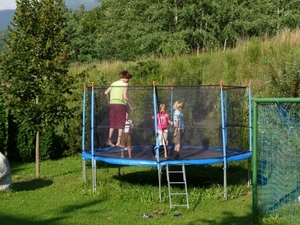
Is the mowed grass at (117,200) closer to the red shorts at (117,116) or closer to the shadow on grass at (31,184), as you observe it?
the shadow on grass at (31,184)

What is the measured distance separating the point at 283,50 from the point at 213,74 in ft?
9.26

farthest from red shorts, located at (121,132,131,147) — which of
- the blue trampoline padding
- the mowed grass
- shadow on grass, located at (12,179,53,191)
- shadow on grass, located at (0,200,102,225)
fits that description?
shadow on grass, located at (12,179,53,191)

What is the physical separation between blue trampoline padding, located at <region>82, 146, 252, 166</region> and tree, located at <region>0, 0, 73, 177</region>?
157 centimetres

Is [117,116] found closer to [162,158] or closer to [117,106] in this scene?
[117,106]

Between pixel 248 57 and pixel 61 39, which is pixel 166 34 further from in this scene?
pixel 61 39

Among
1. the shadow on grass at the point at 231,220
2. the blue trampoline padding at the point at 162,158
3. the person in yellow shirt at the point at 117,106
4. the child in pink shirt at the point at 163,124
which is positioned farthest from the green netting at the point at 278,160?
the person in yellow shirt at the point at 117,106

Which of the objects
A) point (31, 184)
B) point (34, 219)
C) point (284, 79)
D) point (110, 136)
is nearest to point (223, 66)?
point (284, 79)

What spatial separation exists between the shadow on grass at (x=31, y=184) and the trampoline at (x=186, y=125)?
1396 millimetres

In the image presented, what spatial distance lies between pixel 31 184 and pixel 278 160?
5383mm

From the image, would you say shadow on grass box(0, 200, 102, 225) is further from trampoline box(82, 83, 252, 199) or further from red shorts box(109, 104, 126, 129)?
red shorts box(109, 104, 126, 129)

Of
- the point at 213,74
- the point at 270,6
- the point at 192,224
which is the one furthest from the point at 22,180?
the point at 270,6

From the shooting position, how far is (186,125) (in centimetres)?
1043

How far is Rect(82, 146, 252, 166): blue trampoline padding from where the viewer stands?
9.90m

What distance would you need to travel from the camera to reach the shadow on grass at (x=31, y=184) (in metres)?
11.0
